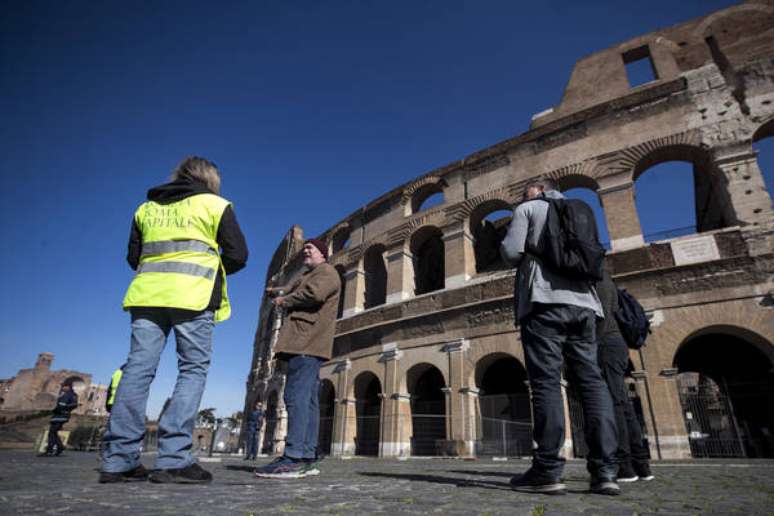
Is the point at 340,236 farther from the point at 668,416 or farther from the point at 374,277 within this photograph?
the point at 668,416

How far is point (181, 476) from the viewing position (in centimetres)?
240

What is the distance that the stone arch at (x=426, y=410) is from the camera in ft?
37.5

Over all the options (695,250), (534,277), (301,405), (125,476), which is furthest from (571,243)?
(695,250)

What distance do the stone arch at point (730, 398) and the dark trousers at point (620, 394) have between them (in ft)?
27.6

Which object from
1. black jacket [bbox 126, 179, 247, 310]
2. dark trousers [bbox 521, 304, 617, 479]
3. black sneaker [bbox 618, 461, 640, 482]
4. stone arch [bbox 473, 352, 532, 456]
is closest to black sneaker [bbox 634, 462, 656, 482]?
black sneaker [bbox 618, 461, 640, 482]

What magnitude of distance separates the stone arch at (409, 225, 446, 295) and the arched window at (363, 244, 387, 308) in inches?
55.4

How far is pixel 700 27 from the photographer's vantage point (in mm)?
12164

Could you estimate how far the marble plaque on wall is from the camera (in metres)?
8.78

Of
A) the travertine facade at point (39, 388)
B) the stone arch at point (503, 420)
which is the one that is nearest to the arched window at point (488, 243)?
the stone arch at point (503, 420)

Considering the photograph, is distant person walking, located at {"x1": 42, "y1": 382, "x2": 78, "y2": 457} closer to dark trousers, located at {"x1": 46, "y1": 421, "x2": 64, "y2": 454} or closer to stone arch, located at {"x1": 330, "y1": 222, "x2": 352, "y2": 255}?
dark trousers, located at {"x1": 46, "y1": 421, "x2": 64, "y2": 454}

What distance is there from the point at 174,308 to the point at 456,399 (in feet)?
30.9

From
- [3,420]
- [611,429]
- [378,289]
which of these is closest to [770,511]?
[611,429]

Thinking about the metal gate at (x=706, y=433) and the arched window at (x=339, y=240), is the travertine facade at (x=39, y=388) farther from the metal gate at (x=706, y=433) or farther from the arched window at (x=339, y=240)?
the metal gate at (x=706, y=433)

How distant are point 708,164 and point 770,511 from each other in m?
11.0
